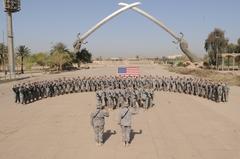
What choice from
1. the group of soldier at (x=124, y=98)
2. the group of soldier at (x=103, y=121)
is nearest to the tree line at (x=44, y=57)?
the group of soldier at (x=124, y=98)

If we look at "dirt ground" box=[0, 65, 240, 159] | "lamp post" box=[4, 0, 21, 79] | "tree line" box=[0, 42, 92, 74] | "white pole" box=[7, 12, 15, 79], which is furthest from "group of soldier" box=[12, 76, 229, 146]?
"tree line" box=[0, 42, 92, 74]

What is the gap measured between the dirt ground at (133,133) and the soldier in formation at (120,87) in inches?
42.9

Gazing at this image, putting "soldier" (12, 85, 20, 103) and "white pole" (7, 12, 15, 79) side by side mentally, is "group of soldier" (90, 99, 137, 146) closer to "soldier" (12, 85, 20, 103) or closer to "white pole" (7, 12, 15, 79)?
"soldier" (12, 85, 20, 103)

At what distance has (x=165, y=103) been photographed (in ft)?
62.3

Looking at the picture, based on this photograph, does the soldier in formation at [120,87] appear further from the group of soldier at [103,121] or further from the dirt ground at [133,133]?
the group of soldier at [103,121]

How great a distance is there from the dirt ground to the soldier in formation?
1.09 metres

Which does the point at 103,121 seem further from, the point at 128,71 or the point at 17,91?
the point at 128,71

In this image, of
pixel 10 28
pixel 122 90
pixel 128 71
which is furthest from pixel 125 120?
pixel 10 28

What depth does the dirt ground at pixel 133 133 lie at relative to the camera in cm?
914

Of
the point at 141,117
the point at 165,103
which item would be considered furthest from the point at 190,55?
the point at 141,117

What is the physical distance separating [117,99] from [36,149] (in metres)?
7.47

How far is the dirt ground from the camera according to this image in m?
9.14

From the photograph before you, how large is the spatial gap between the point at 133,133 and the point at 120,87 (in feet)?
40.6

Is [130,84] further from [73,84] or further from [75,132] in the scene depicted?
[75,132]
